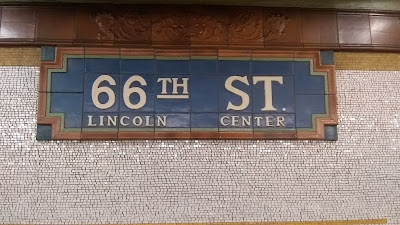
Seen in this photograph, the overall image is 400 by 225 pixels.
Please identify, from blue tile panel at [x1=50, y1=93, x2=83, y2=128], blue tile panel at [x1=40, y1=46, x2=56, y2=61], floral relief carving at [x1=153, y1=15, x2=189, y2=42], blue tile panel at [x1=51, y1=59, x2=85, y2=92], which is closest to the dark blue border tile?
blue tile panel at [x1=50, y1=93, x2=83, y2=128]

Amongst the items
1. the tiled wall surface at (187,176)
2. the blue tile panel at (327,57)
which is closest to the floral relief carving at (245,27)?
the blue tile panel at (327,57)

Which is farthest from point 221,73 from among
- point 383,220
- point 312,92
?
point 383,220

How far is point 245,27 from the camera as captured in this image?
407 cm

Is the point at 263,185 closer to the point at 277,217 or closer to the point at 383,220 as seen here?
the point at 277,217

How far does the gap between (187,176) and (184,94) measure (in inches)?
25.3

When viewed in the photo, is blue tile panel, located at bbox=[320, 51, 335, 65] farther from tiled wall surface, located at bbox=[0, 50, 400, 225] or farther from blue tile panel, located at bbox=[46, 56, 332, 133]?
tiled wall surface, located at bbox=[0, 50, 400, 225]

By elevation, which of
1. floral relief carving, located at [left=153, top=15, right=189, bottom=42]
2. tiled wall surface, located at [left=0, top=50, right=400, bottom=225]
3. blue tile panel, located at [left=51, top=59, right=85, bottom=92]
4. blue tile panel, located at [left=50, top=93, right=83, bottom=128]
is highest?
floral relief carving, located at [left=153, top=15, right=189, bottom=42]

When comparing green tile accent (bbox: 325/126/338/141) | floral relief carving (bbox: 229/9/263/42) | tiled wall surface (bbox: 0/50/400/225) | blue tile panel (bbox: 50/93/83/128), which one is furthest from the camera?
floral relief carving (bbox: 229/9/263/42)

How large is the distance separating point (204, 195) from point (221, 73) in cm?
97

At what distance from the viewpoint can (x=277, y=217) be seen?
12.4 feet

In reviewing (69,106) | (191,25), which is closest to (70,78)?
(69,106)

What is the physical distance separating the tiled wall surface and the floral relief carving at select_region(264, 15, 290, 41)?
2.67 feet

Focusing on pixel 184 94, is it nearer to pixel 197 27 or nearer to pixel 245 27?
pixel 197 27

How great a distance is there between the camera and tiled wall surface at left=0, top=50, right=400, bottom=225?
3734 mm
